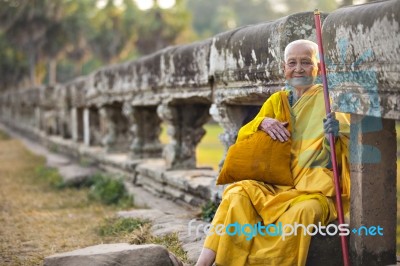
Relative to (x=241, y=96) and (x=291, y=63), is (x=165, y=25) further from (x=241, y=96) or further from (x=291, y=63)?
(x=291, y=63)

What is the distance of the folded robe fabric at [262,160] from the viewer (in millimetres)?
3963

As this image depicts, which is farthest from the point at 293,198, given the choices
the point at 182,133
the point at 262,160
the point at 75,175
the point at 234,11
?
the point at 234,11

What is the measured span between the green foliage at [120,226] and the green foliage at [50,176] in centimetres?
324

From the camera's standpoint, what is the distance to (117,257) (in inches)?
147

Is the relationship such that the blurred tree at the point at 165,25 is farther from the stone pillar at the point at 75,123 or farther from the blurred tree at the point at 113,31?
the stone pillar at the point at 75,123

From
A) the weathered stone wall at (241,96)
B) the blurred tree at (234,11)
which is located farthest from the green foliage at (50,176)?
the blurred tree at (234,11)

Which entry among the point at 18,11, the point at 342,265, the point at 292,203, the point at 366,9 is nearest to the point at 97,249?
the point at 292,203

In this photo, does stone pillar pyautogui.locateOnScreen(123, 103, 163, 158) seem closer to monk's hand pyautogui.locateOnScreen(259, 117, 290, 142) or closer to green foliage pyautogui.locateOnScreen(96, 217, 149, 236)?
green foliage pyautogui.locateOnScreen(96, 217, 149, 236)

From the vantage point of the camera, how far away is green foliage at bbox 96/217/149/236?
18.2ft

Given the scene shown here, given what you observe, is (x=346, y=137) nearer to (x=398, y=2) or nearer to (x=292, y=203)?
(x=292, y=203)

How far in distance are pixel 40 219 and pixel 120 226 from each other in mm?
1419

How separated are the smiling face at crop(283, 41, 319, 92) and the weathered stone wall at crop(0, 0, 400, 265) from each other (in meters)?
0.22

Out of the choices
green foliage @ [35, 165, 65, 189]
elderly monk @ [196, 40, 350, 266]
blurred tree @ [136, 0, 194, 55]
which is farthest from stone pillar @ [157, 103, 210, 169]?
blurred tree @ [136, 0, 194, 55]

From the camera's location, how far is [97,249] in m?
3.88
